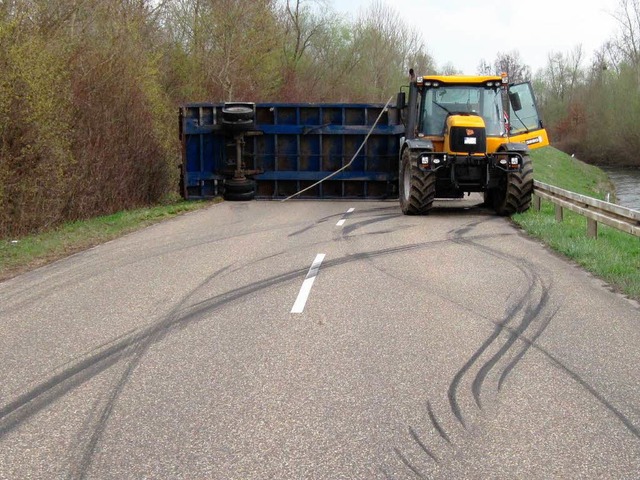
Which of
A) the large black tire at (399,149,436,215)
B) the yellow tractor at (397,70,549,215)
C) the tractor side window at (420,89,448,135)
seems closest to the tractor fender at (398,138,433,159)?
the yellow tractor at (397,70,549,215)

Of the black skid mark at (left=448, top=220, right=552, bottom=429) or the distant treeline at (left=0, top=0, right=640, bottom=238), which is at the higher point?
the distant treeline at (left=0, top=0, right=640, bottom=238)

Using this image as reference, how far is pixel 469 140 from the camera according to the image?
52.9 feet

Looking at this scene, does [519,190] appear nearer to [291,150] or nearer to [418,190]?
Result: [418,190]

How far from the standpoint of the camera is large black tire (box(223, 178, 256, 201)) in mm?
21125

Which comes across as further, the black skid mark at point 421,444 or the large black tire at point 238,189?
the large black tire at point 238,189

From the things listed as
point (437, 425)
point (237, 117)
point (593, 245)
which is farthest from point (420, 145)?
point (437, 425)

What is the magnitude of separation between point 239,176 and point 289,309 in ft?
45.6

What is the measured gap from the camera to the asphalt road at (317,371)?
13.3 ft

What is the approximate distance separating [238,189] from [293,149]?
1888 millimetres

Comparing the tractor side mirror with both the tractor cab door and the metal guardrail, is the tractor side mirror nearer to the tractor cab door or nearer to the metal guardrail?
the tractor cab door

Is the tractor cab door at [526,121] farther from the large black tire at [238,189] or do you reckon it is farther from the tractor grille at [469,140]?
the large black tire at [238,189]

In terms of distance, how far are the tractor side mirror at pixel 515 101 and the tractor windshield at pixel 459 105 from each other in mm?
831

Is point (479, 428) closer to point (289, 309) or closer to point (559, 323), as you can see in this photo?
point (559, 323)

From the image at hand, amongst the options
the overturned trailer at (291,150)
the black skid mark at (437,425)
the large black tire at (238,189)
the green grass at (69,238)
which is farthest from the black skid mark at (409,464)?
the large black tire at (238,189)
